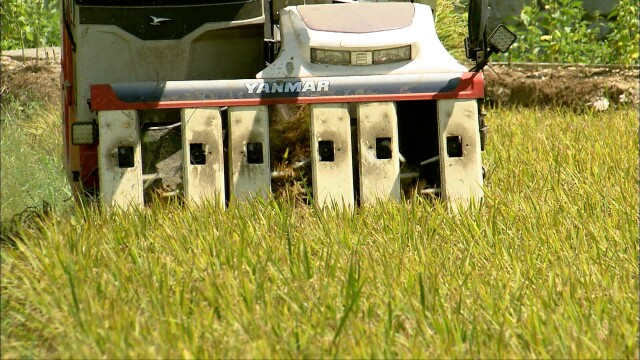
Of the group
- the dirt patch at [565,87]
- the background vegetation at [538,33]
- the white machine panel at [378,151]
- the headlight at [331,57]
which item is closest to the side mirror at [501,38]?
the white machine panel at [378,151]

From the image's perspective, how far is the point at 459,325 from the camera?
323 centimetres

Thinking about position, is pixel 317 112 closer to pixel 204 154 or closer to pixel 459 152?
pixel 204 154

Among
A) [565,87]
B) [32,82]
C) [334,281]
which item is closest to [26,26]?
[32,82]

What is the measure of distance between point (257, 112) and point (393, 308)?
5.30 feet

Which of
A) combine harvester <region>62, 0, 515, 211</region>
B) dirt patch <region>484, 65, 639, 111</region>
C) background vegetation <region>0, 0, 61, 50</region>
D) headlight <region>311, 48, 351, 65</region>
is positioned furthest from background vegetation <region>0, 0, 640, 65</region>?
headlight <region>311, 48, 351, 65</region>

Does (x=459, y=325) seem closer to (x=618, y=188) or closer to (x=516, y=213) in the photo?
(x=516, y=213)

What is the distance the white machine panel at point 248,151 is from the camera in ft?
15.8

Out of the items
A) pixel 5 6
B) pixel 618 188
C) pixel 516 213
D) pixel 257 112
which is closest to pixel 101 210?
pixel 257 112

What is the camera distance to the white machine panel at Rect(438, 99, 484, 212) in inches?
192

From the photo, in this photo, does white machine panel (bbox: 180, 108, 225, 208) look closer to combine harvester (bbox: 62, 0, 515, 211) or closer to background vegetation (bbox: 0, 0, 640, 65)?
combine harvester (bbox: 62, 0, 515, 211)

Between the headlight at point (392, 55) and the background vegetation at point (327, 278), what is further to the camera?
the headlight at point (392, 55)

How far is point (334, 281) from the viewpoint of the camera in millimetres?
3648

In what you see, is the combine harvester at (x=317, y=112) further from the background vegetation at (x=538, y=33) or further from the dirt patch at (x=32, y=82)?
the background vegetation at (x=538, y=33)

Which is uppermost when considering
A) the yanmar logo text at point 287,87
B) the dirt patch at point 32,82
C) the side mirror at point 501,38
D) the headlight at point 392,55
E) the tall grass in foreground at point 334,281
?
the dirt patch at point 32,82
